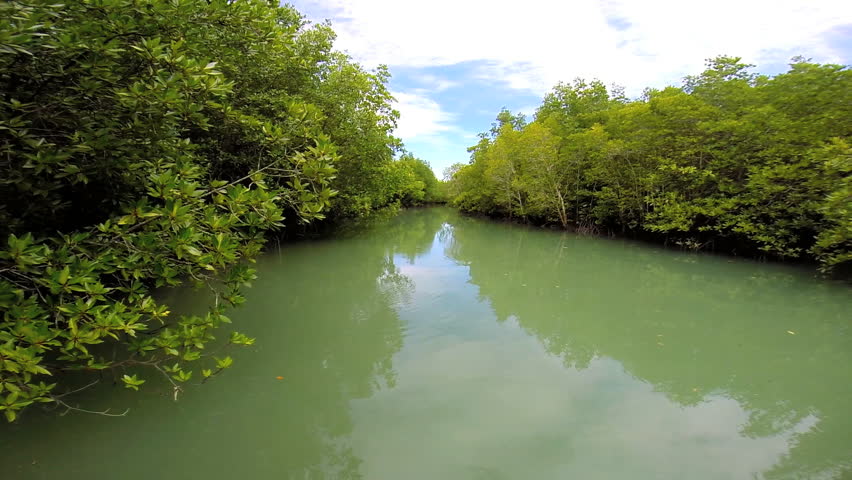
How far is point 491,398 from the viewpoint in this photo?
146 inches

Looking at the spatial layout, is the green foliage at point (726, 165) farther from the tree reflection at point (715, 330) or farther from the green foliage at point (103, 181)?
the green foliage at point (103, 181)

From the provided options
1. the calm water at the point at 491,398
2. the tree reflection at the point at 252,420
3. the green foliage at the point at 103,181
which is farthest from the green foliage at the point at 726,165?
the green foliage at the point at 103,181

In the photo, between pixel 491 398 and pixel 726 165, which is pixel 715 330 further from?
pixel 726 165

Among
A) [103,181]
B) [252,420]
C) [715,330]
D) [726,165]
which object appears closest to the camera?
[103,181]

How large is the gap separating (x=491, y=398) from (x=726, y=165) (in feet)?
43.7

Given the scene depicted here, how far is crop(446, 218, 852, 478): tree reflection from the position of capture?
3.57m

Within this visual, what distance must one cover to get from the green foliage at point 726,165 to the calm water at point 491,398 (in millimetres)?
3230

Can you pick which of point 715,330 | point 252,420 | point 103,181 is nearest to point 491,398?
point 252,420

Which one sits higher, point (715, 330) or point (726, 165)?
point (726, 165)

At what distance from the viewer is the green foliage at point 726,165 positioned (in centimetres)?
898

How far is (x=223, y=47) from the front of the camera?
13.6ft

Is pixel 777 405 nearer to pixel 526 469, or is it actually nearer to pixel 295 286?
pixel 526 469

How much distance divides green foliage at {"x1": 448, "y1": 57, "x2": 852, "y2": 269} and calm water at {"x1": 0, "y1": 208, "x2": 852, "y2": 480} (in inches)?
127

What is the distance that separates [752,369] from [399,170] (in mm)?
15534
